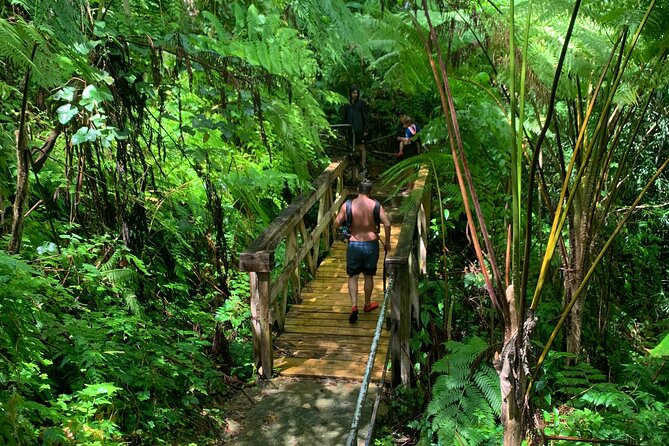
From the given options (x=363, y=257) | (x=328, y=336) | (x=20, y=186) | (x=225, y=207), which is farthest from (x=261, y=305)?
(x=20, y=186)

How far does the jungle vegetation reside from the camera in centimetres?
311

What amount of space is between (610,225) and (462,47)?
2.63 m

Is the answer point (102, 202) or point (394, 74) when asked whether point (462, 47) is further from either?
point (102, 202)

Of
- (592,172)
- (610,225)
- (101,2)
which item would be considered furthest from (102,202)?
(610,225)

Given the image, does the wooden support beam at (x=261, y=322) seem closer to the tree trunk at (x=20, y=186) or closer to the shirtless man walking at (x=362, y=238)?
the shirtless man walking at (x=362, y=238)

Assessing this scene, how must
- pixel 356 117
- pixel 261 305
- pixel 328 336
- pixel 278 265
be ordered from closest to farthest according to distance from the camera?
1. pixel 261 305
2. pixel 328 336
3. pixel 278 265
4. pixel 356 117

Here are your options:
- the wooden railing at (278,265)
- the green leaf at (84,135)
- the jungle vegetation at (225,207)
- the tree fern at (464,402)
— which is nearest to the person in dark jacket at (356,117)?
the wooden railing at (278,265)

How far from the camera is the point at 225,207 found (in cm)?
655

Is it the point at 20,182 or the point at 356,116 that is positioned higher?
the point at 356,116

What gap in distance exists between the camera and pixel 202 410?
4.55 metres

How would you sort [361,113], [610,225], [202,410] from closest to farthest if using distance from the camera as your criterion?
[202,410] → [610,225] → [361,113]

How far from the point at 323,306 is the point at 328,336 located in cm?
65

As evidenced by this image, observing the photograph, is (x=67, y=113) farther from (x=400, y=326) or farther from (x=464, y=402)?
(x=400, y=326)

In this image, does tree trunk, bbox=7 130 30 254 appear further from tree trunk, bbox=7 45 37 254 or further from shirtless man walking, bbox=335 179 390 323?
shirtless man walking, bbox=335 179 390 323
